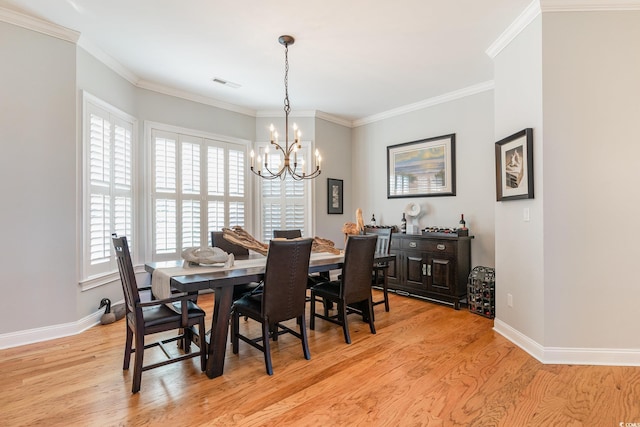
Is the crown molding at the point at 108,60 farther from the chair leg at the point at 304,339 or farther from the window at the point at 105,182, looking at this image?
the chair leg at the point at 304,339

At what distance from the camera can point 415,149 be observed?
16.5ft

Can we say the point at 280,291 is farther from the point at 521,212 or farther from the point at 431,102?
the point at 431,102

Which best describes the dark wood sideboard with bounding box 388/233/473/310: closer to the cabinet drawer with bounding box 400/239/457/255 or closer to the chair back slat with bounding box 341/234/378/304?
the cabinet drawer with bounding box 400/239/457/255

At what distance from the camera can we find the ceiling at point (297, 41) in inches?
106

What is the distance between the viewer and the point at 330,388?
2215 mm

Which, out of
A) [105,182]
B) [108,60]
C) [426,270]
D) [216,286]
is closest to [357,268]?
[216,286]

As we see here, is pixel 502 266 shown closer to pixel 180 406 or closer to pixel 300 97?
pixel 180 406

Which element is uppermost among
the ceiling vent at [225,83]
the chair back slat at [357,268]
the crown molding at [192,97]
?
the ceiling vent at [225,83]

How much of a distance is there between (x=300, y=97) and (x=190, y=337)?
3.55m

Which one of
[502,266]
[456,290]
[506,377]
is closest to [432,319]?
[456,290]

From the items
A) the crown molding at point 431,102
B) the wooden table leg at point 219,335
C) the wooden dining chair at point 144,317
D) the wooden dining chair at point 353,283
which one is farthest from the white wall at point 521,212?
the wooden dining chair at point 144,317

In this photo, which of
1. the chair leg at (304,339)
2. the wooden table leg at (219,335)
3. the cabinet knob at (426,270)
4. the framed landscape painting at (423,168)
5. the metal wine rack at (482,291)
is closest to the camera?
the wooden table leg at (219,335)

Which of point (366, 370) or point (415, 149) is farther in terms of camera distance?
point (415, 149)

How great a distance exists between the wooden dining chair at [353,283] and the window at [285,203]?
7.21ft
